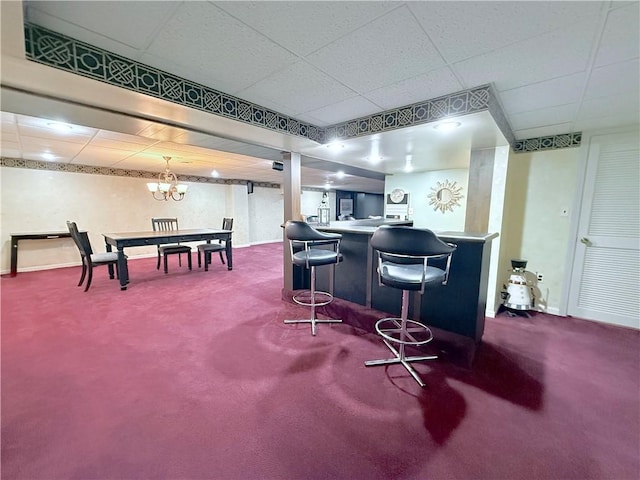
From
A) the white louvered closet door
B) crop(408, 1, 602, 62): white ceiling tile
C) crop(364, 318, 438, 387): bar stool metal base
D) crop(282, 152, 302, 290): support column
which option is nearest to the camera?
crop(408, 1, 602, 62): white ceiling tile

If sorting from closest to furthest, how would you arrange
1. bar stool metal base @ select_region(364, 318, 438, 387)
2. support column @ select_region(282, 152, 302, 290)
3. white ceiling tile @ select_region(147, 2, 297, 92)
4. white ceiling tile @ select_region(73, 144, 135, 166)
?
white ceiling tile @ select_region(147, 2, 297, 92) < bar stool metal base @ select_region(364, 318, 438, 387) < support column @ select_region(282, 152, 302, 290) < white ceiling tile @ select_region(73, 144, 135, 166)

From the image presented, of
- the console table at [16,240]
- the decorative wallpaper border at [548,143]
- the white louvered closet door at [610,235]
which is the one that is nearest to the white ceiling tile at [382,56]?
the decorative wallpaper border at [548,143]

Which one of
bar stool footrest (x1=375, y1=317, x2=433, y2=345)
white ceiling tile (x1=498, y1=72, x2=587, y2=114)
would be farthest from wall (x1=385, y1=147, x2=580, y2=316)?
bar stool footrest (x1=375, y1=317, x2=433, y2=345)

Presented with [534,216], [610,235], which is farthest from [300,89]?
[610,235]

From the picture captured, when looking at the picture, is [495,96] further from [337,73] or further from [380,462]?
[380,462]

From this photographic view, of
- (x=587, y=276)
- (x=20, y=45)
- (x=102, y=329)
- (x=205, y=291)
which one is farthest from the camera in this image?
(x=205, y=291)

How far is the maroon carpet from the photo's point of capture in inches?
49.1

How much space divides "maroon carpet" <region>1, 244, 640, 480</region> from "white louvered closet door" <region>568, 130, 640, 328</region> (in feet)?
0.91

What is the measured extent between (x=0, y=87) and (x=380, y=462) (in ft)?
10.1

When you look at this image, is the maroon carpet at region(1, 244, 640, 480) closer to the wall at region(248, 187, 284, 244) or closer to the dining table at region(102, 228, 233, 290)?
the dining table at region(102, 228, 233, 290)

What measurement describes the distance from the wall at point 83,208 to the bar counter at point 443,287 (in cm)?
568

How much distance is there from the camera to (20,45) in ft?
4.06

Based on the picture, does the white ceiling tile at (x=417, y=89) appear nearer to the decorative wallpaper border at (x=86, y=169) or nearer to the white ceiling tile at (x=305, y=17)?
the white ceiling tile at (x=305, y=17)

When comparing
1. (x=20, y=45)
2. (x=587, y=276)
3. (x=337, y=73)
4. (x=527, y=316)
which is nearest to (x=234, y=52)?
(x=337, y=73)
